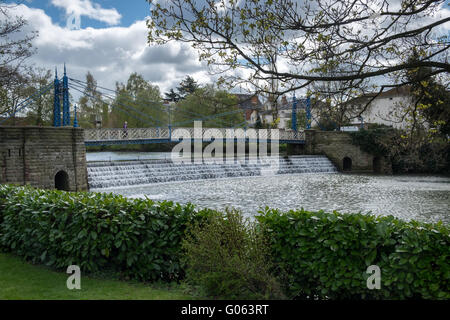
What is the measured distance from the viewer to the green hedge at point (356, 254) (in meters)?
3.01

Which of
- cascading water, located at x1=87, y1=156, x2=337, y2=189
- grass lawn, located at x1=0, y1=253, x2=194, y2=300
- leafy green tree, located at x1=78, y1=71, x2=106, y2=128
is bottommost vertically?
grass lawn, located at x1=0, y1=253, x2=194, y2=300

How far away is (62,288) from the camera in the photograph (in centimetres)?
367

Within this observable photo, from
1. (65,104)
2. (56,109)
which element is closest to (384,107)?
(65,104)

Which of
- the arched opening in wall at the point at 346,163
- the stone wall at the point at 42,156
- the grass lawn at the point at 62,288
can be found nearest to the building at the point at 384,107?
the arched opening in wall at the point at 346,163

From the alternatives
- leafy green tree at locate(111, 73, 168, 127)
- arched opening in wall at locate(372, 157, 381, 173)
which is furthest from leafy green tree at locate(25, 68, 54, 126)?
arched opening in wall at locate(372, 157, 381, 173)

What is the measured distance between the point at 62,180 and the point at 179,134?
972 cm

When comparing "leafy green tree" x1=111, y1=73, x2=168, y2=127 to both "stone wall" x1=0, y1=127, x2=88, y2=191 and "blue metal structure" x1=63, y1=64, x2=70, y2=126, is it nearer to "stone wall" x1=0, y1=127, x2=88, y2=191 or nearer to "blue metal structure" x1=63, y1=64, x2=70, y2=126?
"blue metal structure" x1=63, y1=64, x2=70, y2=126

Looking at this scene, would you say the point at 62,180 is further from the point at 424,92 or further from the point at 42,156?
the point at 424,92

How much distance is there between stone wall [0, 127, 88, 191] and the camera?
13422 millimetres

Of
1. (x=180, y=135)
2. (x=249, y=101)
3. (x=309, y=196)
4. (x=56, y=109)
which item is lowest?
(x=309, y=196)

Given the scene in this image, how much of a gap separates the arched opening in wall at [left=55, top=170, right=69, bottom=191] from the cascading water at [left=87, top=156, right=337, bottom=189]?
0.91 m

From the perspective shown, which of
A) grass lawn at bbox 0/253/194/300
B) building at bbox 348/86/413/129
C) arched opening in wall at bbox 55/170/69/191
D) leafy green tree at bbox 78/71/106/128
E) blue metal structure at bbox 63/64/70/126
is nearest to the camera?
grass lawn at bbox 0/253/194/300
